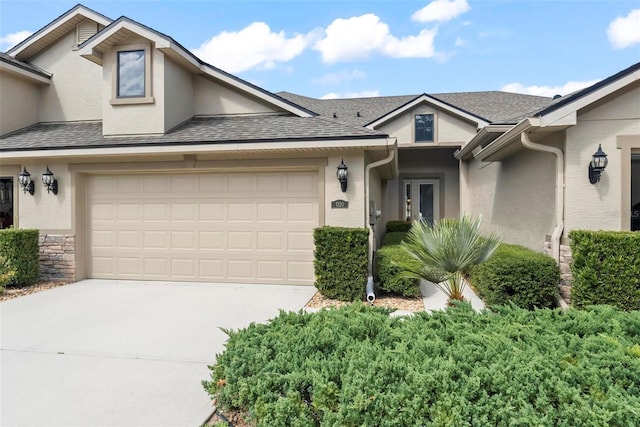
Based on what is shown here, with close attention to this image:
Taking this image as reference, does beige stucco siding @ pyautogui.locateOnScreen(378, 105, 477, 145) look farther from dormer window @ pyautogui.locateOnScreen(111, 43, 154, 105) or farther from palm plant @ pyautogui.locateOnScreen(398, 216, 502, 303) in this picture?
palm plant @ pyautogui.locateOnScreen(398, 216, 502, 303)

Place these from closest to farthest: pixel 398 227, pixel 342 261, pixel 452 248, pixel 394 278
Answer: pixel 452 248, pixel 342 261, pixel 394 278, pixel 398 227

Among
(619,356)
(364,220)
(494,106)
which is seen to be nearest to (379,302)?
(364,220)

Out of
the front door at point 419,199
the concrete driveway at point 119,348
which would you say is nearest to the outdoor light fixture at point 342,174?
the concrete driveway at point 119,348

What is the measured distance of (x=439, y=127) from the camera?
14.2 meters

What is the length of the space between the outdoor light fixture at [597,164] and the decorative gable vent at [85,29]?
40.8 ft

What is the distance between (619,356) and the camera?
235 cm

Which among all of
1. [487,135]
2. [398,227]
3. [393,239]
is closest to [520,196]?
[487,135]

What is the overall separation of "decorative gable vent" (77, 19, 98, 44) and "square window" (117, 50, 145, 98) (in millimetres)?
2952

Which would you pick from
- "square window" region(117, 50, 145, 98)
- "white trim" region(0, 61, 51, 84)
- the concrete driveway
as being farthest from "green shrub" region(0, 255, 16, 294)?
"white trim" region(0, 61, 51, 84)

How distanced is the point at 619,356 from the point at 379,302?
4.44 meters

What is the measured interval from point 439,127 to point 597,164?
8.90m

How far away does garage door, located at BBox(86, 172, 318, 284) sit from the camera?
25.4 ft

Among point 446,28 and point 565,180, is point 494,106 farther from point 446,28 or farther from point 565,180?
point 565,180

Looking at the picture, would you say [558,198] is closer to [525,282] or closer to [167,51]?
[525,282]
